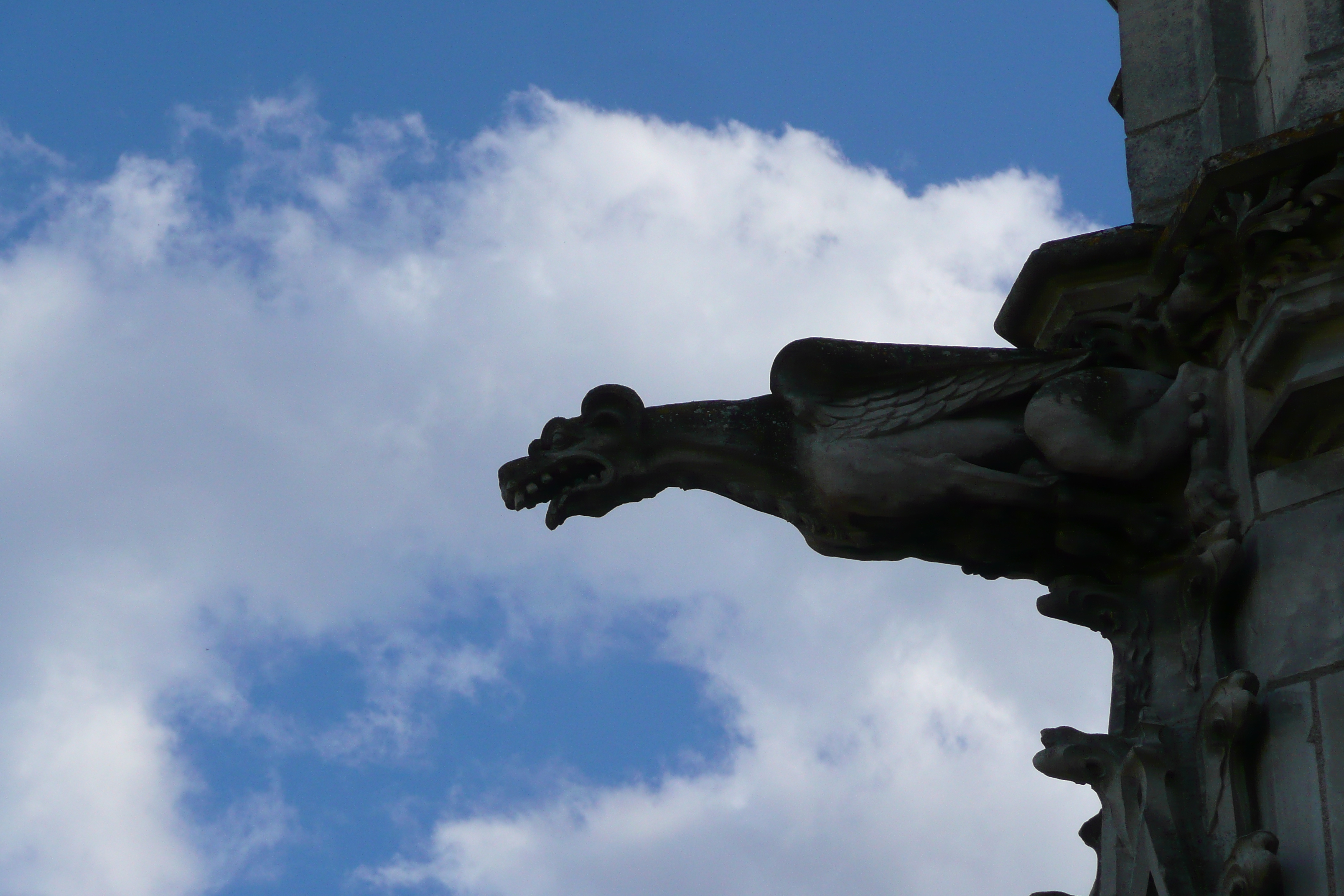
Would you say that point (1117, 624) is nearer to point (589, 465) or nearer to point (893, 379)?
point (893, 379)

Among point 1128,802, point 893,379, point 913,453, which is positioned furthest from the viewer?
point 893,379

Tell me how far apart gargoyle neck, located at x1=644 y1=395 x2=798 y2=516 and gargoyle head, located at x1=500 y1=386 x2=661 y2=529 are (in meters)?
0.07

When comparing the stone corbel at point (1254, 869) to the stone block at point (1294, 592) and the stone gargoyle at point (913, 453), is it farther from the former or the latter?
the stone gargoyle at point (913, 453)

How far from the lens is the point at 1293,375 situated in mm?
5340

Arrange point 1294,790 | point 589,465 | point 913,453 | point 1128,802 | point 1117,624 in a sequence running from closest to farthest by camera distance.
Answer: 1. point 1294,790
2. point 1128,802
3. point 1117,624
4. point 913,453
5. point 589,465

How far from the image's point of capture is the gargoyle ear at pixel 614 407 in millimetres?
6520

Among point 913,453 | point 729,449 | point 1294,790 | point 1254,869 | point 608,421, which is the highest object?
point 608,421

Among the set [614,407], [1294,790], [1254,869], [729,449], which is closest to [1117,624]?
[1294,790]

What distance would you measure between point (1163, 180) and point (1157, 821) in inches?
89.0

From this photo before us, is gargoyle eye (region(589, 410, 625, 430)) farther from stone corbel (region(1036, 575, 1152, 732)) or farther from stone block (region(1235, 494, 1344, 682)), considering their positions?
stone block (region(1235, 494, 1344, 682))

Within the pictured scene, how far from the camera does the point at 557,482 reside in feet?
21.5

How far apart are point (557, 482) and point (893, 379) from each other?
121cm

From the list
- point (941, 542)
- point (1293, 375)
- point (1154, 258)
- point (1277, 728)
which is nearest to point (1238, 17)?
point (1154, 258)

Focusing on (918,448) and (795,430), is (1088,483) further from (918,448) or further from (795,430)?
(795,430)
